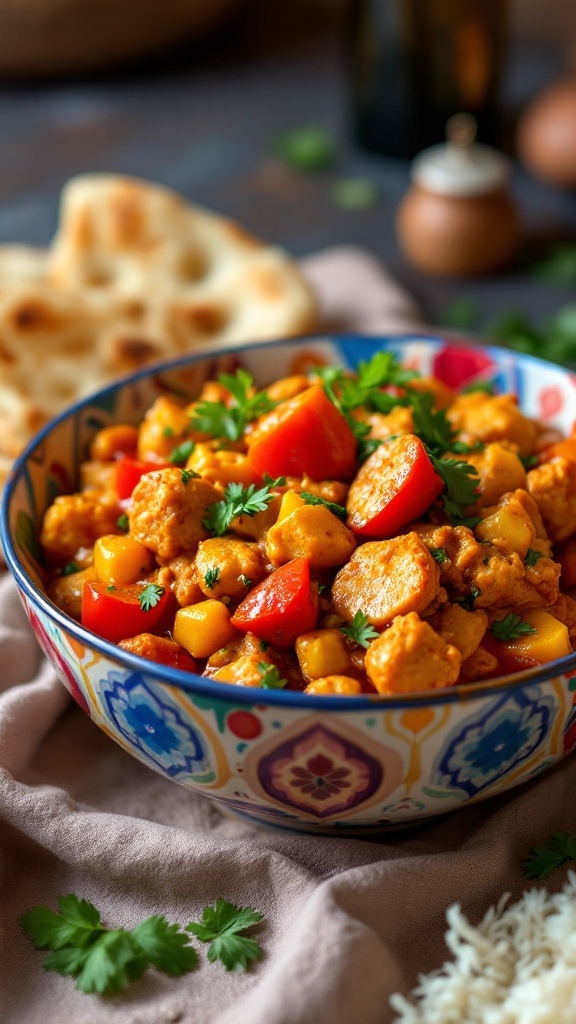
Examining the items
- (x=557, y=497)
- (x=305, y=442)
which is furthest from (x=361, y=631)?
(x=557, y=497)

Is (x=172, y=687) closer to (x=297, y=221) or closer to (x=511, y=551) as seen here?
(x=511, y=551)

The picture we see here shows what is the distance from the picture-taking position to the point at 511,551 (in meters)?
2.60

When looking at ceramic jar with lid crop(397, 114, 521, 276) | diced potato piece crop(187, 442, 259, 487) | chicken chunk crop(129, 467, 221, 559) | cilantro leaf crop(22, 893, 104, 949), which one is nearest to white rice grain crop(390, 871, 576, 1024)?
cilantro leaf crop(22, 893, 104, 949)

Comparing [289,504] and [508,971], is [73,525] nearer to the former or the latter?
[289,504]

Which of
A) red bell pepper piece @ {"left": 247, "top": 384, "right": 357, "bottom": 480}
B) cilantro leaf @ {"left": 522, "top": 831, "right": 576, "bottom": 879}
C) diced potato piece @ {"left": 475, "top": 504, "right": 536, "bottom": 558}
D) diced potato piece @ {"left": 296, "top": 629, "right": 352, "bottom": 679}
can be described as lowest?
cilantro leaf @ {"left": 522, "top": 831, "right": 576, "bottom": 879}

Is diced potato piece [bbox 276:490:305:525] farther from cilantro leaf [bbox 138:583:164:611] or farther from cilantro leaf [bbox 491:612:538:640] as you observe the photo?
cilantro leaf [bbox 491:612:538:640]

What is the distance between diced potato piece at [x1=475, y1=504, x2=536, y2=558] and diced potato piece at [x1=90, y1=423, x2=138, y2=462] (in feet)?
3.79

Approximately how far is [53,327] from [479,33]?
330 cm

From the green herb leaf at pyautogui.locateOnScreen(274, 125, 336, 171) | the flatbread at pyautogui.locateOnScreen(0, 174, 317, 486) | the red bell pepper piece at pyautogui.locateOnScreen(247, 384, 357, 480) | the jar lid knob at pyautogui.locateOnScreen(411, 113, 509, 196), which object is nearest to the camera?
the red bell pepper piece at pyautogui.locateOnScreen(247, 384, 357, 480)

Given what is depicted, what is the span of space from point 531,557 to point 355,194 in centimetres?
434

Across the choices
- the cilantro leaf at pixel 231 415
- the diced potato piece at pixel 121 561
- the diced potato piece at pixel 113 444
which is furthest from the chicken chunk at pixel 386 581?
the diced potato piece at pixel 113 444

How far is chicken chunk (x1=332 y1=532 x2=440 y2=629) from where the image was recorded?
95.7 inches

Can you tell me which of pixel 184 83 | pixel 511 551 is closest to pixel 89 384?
pixel 511 551

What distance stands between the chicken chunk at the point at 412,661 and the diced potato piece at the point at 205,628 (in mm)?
366
